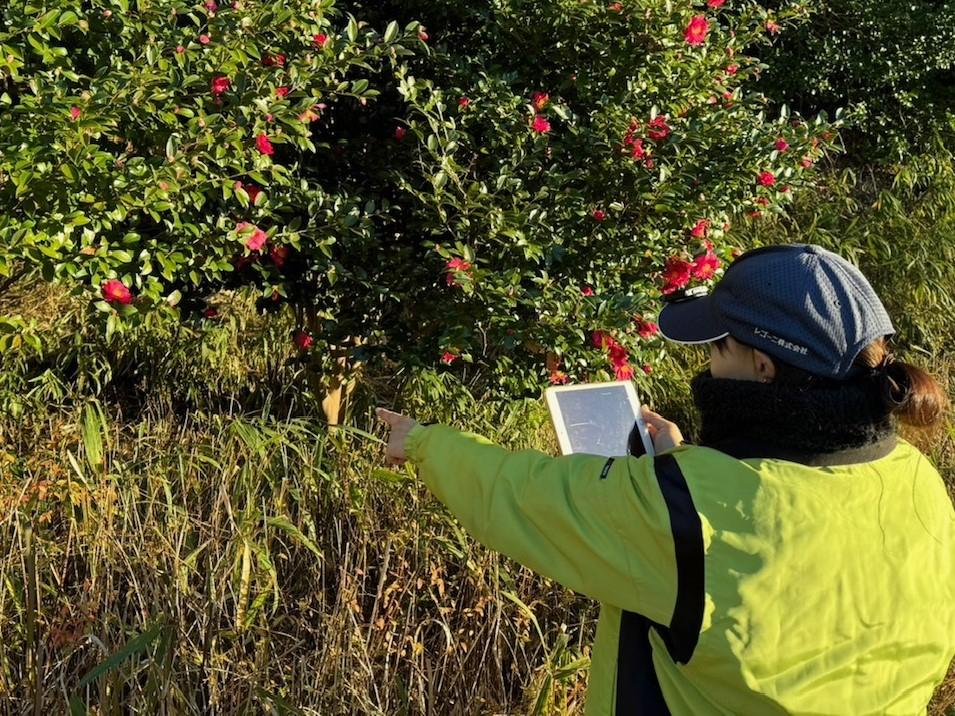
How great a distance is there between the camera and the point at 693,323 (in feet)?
4.33

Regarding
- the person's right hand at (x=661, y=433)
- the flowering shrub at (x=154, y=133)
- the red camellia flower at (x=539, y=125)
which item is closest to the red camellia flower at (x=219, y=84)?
the flowering shrub at (x=154, y=133)

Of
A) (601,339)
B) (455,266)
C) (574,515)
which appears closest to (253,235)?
(455,266)

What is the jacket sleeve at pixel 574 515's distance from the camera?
110cm

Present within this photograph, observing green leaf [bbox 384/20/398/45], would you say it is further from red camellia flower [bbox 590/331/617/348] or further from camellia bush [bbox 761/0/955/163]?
camellia bush [bbox 761/0/955/163]

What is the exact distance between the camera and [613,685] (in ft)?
4.06

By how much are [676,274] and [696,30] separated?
0.83 m

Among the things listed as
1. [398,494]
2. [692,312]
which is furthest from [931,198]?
[692,312]

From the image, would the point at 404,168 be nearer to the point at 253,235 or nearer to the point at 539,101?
the point at 539,101

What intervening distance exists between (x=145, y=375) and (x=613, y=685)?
3.32 meters

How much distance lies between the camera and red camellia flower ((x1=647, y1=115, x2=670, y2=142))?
10.1 ft

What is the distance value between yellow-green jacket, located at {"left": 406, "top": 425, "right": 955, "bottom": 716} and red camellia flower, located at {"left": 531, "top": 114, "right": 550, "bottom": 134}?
1963 millimetres

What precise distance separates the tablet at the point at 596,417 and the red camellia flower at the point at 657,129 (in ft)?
5.44

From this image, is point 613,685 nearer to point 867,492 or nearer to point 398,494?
point 867,492

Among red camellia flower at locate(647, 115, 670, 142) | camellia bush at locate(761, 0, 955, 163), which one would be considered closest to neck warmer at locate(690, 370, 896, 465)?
red camellia flower at locate(647, 115, 670, 142)
